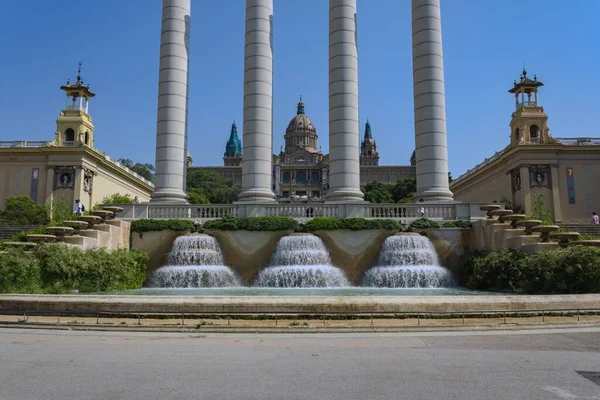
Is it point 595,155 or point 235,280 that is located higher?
point 595,155

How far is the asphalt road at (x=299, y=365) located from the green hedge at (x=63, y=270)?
10458mm

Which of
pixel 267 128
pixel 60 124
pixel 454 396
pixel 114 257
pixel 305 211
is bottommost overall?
pixel 454 396

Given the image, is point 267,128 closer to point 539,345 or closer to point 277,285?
point 277,285

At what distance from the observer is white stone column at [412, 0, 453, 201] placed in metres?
37.7

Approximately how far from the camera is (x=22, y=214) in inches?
2480

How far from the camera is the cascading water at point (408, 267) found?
2888 cm

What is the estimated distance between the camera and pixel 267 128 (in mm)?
39188

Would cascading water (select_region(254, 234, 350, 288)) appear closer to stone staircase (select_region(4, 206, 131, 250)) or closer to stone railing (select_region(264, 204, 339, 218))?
stone railing (select_region(264, 204, 339, 218))

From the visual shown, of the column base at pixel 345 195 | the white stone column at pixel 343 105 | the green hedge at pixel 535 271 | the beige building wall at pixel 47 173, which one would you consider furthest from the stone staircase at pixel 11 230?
the green hedge at pixel 535 271

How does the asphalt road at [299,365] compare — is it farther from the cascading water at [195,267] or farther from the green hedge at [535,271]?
the cascading water at [195,267]

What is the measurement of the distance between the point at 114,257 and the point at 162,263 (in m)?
4.68

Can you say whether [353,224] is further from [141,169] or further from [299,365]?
[141,169]

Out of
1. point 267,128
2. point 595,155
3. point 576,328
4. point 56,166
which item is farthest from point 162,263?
point 595,155

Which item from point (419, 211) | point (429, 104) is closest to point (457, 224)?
point (419, 211)
